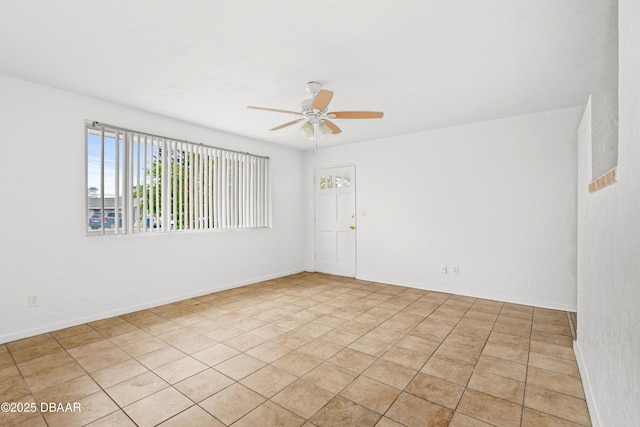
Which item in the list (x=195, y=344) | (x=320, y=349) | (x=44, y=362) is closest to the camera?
(x=44, y=362)

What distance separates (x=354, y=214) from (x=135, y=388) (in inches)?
169

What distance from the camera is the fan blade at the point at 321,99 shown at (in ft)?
8.52

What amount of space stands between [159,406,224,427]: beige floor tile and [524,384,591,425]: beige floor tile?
2010 mm

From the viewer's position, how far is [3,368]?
7.95 feet

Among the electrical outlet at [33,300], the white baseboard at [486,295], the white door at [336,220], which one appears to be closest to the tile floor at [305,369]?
the white baseboard at [486,295]

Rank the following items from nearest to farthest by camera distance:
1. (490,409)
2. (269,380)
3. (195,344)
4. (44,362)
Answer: (490,409) → (269,380) → (44,362) → (195,344)

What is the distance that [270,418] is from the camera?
1.84m

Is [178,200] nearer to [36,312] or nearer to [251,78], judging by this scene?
[36,312]

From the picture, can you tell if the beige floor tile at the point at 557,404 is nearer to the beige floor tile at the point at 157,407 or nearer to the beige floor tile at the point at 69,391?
the beige floor tile at the point at 157,407

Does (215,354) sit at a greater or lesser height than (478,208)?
lesser

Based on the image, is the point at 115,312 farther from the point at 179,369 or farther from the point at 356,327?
the point at 356,327

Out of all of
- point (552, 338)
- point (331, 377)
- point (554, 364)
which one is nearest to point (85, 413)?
point (331, 377)

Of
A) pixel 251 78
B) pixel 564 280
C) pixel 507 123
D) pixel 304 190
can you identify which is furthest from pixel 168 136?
pixel 564 280

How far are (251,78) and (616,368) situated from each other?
10.5 feet
